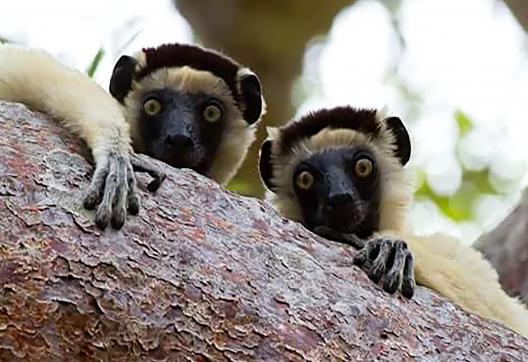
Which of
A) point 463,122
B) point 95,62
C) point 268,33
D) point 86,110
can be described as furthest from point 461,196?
point 86,110

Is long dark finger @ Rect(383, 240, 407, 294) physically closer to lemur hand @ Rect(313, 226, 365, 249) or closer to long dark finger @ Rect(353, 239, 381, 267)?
long dark finger @ Rect(353, 239, 381, 267)

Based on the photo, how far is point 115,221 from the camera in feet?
8.78

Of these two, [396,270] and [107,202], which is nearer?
[107,202]

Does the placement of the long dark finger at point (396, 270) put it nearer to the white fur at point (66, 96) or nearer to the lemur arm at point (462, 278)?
the lemur arm at point (462, 278)

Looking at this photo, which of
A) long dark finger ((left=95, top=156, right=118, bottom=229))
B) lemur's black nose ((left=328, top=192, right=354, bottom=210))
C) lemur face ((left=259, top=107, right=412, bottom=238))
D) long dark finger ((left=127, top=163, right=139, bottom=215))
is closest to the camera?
long dark finger ((left=95, top=156, right=118, bottom=229))

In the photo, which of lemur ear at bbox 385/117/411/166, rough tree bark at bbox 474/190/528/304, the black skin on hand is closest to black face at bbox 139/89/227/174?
lemur ear at bbox 385/117/411/166

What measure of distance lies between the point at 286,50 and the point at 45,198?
3003mm

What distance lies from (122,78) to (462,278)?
169 cm

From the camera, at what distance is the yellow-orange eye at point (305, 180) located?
434 centimetres

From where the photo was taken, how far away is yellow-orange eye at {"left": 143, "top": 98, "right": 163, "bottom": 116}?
4445 mm

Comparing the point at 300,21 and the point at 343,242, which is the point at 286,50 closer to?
the point at 300,21

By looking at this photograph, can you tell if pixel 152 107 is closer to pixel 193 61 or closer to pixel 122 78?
pixel 122 78

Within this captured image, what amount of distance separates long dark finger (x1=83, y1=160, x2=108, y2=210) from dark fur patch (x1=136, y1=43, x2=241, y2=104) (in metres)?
1.88

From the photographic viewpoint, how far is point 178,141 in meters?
4.20
